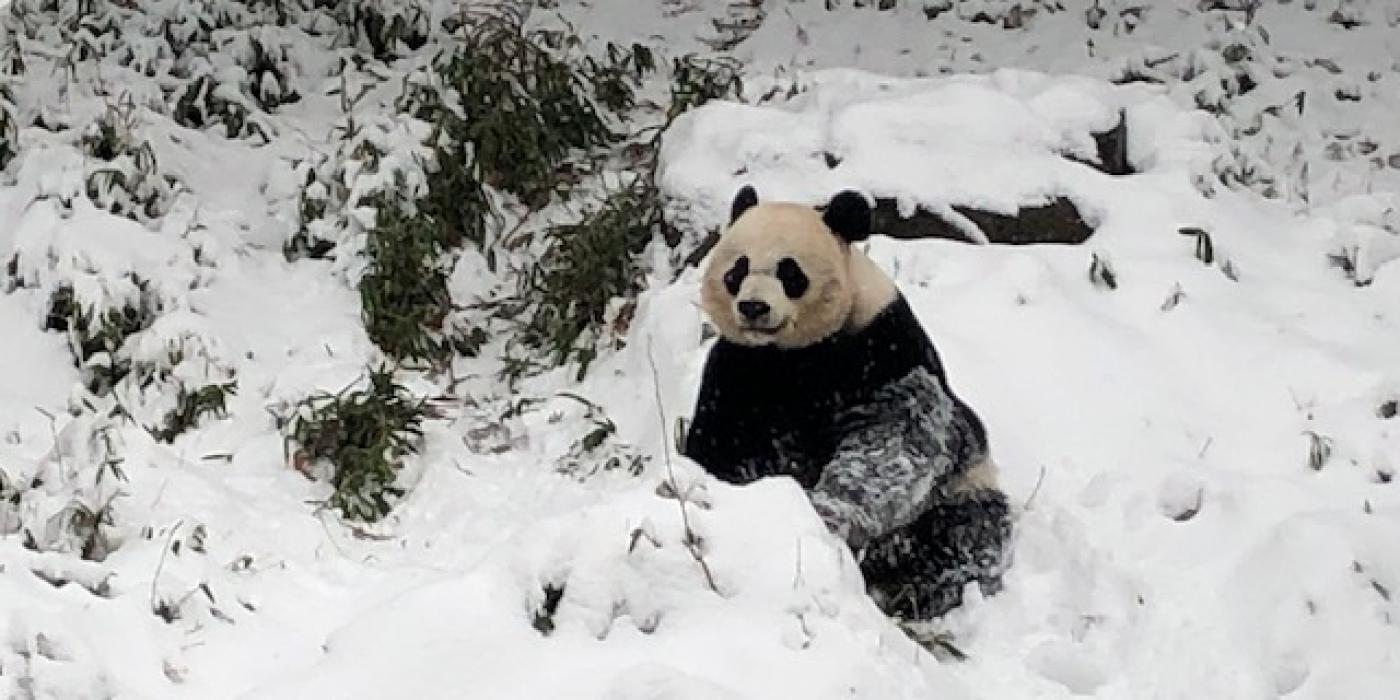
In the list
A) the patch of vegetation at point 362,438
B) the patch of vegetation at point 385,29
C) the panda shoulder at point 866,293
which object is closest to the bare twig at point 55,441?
the patch of vegetation at point 362,438

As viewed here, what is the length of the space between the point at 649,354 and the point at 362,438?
0.96m

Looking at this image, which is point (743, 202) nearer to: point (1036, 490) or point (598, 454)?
point (1036, 490)

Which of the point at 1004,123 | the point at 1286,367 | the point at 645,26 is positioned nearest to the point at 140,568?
the point at 1286,367

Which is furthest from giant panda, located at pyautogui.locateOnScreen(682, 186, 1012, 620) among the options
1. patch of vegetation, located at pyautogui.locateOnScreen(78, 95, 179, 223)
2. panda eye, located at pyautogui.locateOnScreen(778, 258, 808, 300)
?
patch of vegetation, located at pyautogui.locateOnScreen(78, 95, 179, 223)

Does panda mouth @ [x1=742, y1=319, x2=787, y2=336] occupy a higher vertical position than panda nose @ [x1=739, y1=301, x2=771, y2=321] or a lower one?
lower

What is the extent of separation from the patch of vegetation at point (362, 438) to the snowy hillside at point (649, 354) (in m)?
0.02

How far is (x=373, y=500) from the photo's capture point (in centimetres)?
569

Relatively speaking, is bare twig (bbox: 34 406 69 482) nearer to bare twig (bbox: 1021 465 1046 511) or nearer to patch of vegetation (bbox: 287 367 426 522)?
patch of vegetation (bbox: 287 367 426 522)

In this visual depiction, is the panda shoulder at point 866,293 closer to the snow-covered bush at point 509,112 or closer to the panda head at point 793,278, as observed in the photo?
the panda head at point 793,278

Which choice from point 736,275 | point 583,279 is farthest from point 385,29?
point 736,275

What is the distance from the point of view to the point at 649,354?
6.22 metres

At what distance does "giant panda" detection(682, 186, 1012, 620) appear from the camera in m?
4.50

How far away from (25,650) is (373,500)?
2151mm

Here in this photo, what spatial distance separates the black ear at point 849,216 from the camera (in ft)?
15.1
